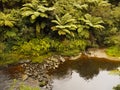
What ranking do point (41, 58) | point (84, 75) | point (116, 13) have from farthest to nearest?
point (116, 13) < point (41, 58) < point (84, 75)

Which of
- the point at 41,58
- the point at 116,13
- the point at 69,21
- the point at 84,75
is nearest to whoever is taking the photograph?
the point at 84,75

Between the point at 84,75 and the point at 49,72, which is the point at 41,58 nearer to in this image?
the point at 49,72

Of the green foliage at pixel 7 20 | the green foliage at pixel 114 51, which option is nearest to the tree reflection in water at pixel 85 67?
the green foliage at pixel 114 51

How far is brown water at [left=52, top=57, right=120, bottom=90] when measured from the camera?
2012 centimetres

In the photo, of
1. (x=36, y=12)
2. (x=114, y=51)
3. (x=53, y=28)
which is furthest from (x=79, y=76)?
(x=36, y=12)

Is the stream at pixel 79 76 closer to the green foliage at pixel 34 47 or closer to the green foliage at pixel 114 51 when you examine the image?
the green foliage at pixel 114 51

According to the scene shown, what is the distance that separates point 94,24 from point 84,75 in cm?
587

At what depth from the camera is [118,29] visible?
Answer: 2764 cm

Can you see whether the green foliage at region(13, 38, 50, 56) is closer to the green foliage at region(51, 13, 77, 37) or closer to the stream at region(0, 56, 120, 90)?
the green foliage at region(51, 13, 77, 37)

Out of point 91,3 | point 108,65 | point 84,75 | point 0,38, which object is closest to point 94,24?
point 91,3

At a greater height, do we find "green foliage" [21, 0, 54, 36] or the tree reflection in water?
"green foliage" [21, 0, 54, 36]

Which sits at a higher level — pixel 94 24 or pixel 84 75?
pixel 94 24

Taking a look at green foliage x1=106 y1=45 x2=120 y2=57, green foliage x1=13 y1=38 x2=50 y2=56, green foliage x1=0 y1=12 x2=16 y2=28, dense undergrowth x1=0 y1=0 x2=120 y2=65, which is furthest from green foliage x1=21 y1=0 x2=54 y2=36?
green foliage x1=106 y1=45 x2=120 y2=57

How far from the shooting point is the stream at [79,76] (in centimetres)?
1998
